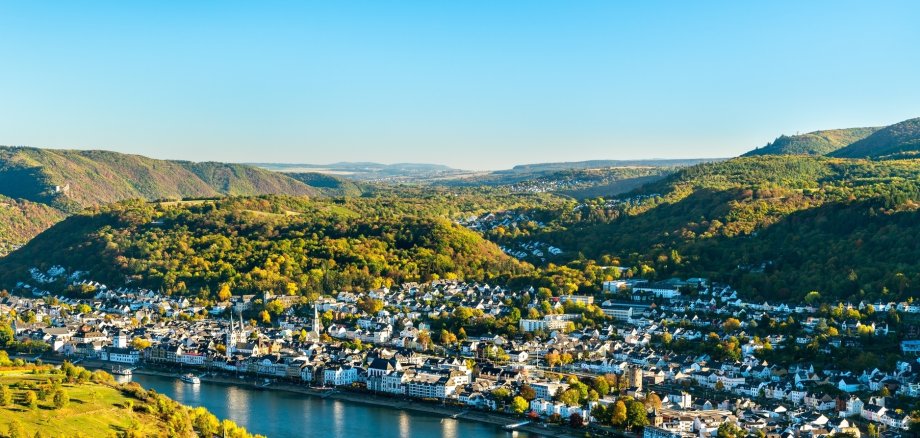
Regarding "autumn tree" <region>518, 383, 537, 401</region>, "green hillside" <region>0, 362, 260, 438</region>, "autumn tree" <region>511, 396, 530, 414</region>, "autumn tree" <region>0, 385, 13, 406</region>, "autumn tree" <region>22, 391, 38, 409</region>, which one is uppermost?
"autumn tree" <region>0, 385, 13, 406</region>

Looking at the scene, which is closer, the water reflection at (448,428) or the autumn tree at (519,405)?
the water reflection at (448,428)

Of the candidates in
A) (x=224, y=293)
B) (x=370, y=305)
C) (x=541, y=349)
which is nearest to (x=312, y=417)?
(x=541, y=349)

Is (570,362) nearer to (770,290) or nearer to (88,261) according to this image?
(770,290)

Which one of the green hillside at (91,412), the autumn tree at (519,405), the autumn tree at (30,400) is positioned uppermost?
the autumn tree at (30,400)

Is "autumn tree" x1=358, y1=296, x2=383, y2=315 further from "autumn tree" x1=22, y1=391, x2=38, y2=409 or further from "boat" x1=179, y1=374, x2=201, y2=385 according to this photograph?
"autumn tree" x1=22, y1=391, x2=38, y2=409

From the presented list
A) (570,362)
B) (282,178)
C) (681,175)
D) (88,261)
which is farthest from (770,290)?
(282,178)

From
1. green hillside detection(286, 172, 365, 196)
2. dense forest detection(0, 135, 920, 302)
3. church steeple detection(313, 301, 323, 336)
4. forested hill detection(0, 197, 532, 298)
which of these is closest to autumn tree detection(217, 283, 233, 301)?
forested hill detection(0, 197, 532, 298)

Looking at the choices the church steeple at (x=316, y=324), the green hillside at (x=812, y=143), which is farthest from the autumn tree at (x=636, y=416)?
the green hillside at (x=812, y=143)

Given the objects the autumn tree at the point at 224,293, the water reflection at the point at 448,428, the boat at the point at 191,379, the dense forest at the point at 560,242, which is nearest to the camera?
the water reflection at the point at 448,428

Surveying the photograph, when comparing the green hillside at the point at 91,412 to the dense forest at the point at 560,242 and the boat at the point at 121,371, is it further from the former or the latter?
the dense forest at the point at 560,242
